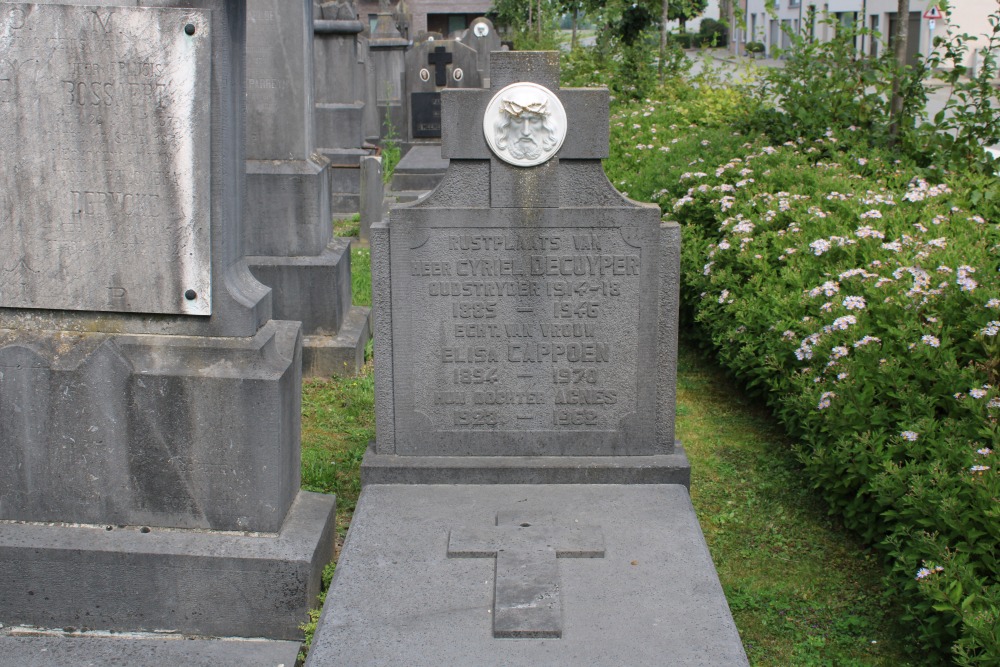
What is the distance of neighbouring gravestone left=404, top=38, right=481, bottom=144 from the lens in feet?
58.3

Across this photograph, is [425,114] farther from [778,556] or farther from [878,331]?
[778,556]

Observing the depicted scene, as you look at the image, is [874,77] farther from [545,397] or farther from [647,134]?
[545,397]

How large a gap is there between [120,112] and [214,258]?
57 centimetres

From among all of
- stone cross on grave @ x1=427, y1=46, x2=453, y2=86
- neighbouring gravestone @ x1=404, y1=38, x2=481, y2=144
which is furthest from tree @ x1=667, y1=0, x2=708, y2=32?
stone cross on grave @ x1=427, y1=46, x2=453, y2=86

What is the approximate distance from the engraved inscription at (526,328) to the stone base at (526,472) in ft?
0.52

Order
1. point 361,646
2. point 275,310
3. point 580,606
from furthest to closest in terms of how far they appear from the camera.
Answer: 1. point 275,310
2. point 580,606
3. point 361,646

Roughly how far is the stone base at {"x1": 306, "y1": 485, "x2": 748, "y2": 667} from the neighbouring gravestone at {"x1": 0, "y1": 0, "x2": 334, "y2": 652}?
39cm

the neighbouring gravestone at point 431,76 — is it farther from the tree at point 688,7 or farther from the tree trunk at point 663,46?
the tree at point 688,7

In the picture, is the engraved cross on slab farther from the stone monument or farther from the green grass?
the green grass

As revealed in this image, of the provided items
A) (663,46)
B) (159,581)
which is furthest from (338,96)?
(159,581)

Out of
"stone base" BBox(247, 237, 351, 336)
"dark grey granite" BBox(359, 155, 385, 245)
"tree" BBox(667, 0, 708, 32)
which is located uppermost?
"tree" BBox(667, 0, 708, 32)

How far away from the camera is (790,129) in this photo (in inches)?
376

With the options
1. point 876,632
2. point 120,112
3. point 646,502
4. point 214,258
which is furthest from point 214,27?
point 876,632

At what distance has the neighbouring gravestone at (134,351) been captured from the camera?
3834 mm
